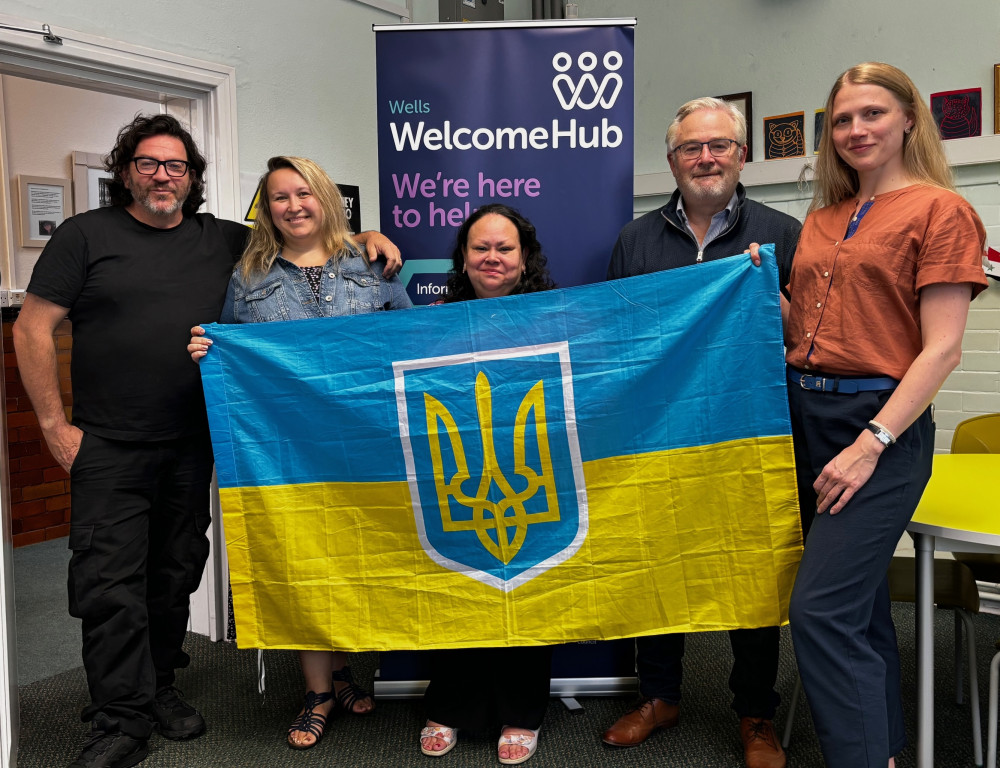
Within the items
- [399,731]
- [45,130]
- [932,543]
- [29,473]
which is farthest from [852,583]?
[45,130]

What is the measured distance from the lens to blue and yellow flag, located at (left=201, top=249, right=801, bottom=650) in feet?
6.26

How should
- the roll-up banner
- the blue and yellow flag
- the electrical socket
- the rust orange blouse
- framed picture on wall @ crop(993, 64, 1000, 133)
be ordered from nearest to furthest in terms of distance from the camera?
the rust orange blouse
the blue and yellow flag
the roll-up banner
framed picture on wall @ crop(993, 64, 1000, 133)
the electrical socket

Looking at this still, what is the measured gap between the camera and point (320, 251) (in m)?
2.27

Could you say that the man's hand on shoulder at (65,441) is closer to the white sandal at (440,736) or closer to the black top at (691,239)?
the white sandal at (440,736)

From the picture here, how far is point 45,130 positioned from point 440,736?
4202mm

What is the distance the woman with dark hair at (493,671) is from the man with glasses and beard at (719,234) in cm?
25

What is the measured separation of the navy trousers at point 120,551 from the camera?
218 cm

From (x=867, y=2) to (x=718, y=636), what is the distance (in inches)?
113

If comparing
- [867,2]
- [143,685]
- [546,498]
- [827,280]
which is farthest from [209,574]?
[867,2]

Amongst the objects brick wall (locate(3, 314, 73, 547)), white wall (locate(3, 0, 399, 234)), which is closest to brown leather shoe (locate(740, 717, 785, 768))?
white wall (locate(3, 0, 399, 234))

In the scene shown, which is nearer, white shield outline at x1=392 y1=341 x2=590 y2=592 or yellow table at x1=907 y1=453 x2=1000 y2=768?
yellow table at x1=907 y1=453 x2=1000 y2=768

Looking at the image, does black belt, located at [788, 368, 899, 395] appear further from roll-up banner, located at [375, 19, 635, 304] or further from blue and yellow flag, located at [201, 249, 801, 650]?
roll-up banner, located at [375, 19, 635, 304]

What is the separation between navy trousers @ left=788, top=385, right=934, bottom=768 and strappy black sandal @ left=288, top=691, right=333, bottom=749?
1.34 metres

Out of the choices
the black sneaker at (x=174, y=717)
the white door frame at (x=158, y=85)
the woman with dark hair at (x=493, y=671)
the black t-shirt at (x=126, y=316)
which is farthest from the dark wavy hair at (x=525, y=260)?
the black sneaker at (x=174, y=717)
